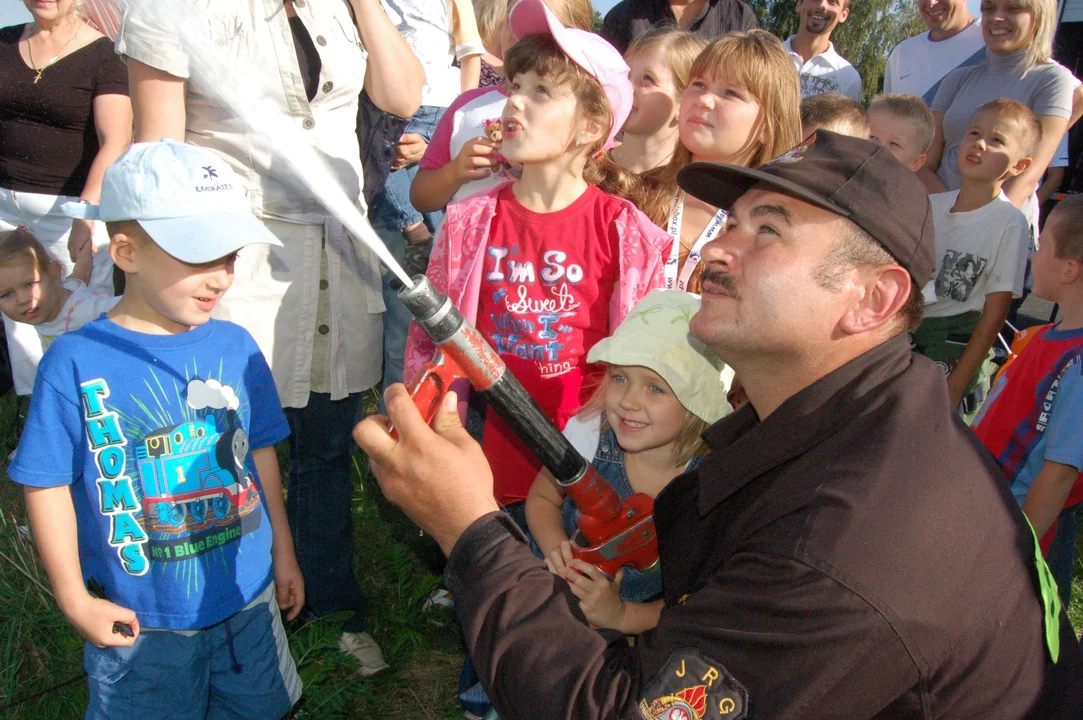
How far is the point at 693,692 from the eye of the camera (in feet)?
4.81

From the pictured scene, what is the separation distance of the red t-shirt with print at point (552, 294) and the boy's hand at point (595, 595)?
72 cm

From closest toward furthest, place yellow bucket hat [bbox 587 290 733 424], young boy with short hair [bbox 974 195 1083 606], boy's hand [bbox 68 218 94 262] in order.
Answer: yellow bucket hat [bbox 587 290 733 424] < young boy with short hair [bbox 974 195 1083 606] < boy's hand [bbox 68 218 94 262]

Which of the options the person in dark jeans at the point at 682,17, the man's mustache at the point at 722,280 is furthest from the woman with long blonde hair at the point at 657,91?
the man's mustache at the point at 722,280

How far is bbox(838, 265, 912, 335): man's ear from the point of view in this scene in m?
1.92

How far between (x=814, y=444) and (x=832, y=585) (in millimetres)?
395

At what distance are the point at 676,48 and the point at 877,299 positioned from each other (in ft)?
7.22

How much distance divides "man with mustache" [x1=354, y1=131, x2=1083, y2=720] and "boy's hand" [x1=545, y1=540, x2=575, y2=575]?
431mm

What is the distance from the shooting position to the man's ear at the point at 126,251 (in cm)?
237

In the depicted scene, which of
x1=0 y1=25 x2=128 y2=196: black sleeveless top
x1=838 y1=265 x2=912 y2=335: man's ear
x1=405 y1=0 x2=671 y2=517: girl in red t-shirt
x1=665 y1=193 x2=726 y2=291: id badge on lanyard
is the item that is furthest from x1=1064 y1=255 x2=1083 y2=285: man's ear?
x1=0 y1=25 x2=128 y2=196: black sleeveless top

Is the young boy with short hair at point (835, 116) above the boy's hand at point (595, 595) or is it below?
above

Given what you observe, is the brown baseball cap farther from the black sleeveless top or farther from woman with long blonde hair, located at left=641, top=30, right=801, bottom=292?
the black sleeveless top

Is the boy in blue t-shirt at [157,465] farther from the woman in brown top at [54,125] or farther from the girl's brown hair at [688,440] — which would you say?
the woman in brown top at [54,125]

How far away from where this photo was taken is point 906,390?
1.73 meters

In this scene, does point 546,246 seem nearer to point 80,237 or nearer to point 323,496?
point 323,496
